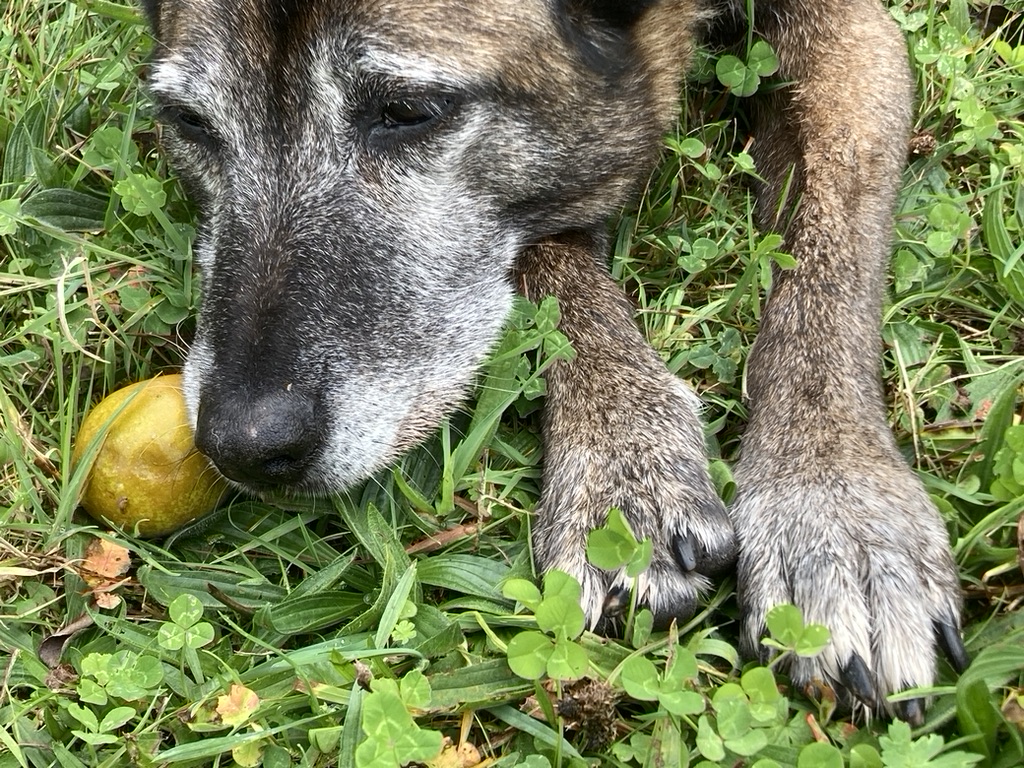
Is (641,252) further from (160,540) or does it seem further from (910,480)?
(160,540)

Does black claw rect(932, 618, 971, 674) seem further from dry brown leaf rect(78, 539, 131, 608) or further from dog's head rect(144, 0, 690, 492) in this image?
dry brown leaf rect(78, 539, 131, 608)

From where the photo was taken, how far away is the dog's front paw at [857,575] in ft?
7.06

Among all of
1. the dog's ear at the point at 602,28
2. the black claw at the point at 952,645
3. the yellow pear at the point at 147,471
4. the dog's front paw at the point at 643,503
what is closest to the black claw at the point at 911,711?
the black claw at the point at 952,645

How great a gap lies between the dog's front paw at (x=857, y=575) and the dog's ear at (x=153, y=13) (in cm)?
229

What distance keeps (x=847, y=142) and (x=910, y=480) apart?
3.76 ft

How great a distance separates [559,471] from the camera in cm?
254

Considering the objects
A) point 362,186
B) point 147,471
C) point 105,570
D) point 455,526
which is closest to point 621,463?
point 455,526

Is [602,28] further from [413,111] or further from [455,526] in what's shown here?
[455,526]

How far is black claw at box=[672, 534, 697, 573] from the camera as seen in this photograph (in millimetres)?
2352

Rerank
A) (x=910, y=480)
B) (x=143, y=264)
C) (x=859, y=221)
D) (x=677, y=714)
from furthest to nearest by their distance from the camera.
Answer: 1. (x=143, y=264)
2. (x=859, y=221)
3. (x=910, y=480)
4. (x=677, y=714)

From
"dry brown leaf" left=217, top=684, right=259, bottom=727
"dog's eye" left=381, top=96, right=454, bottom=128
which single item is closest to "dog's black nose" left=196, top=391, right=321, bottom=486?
"dry brown leaf" left=217, top=684, right=259, bottom=727

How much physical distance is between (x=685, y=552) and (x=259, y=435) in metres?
1.08

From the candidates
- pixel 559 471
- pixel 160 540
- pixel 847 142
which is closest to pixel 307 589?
pixel 160 540

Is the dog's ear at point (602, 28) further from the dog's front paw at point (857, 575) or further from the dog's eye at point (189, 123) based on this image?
the dog's front paw at point (857, 575)
